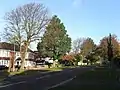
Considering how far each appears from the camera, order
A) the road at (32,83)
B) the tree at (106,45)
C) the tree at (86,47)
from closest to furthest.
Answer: the road at (32,83)
the tree at (106,45)
the tree at (86,47)

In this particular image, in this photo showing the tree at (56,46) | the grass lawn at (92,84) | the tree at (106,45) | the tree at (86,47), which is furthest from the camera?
the tree at (86,47)

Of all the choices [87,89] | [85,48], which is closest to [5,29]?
[87,89]

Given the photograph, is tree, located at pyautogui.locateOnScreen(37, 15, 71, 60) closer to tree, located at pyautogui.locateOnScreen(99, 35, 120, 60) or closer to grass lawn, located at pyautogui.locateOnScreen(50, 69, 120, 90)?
tree, located at pyautogui.locateOnScreen(99, 35, 120, 60)

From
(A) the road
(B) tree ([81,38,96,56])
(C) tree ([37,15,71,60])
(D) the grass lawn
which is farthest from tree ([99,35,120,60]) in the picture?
(D) the grass lawn

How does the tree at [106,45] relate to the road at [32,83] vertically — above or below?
above

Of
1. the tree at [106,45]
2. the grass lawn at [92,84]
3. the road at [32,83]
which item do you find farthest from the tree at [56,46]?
the grass lawn at [92,84]

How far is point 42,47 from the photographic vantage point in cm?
10900

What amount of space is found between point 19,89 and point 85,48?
15842 centimetres

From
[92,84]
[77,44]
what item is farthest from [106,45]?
[92,84]

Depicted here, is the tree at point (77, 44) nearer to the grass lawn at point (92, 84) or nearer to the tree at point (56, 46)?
the tree at point (56, 46)

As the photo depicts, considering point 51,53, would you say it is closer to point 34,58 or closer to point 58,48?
point 58,48

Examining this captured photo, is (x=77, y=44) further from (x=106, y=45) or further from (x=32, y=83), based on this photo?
(x=32, y=83)

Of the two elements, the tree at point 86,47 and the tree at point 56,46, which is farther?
the tree at point 86,47

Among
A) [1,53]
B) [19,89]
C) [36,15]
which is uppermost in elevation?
[36,15]
